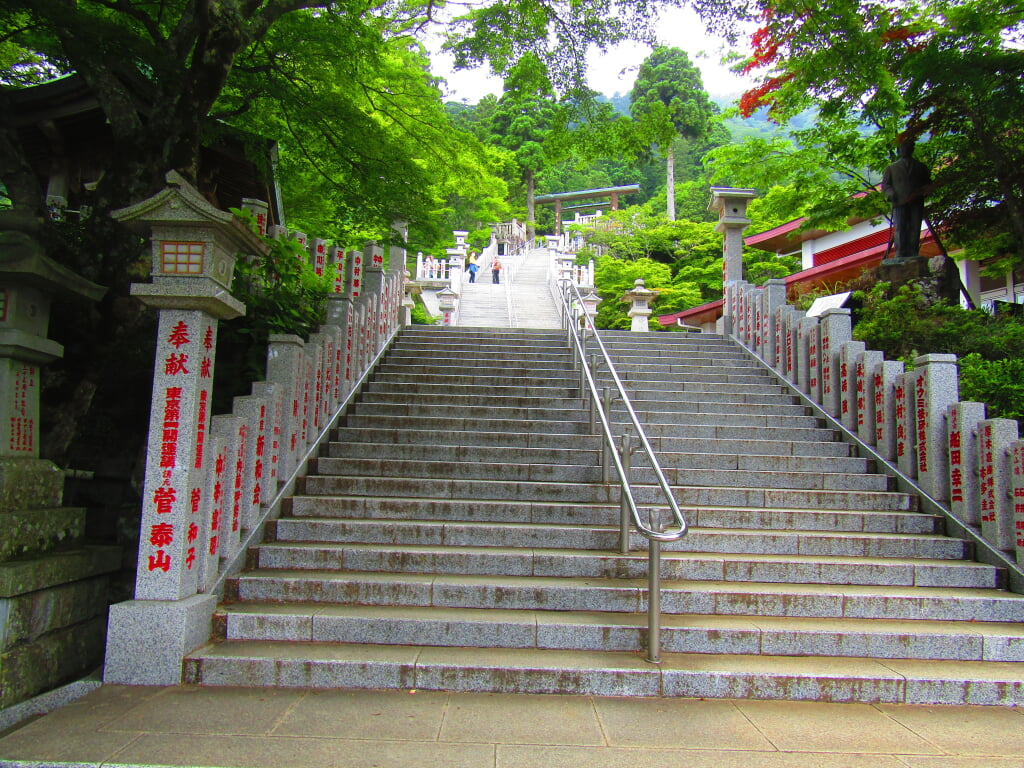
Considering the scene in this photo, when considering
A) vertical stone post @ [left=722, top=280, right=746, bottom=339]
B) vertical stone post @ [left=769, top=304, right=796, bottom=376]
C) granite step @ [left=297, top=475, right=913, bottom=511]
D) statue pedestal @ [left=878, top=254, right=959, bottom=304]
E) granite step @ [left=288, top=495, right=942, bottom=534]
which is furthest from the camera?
vertical stone post @ [left=722, top=280, right=746, bottom=339]

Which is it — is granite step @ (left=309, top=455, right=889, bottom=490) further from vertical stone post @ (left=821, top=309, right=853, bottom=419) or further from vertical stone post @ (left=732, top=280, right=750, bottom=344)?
vertical stone post @ (left=732, top=280, right=750, bottom=344)

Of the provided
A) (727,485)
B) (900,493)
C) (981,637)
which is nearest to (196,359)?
(727,485)

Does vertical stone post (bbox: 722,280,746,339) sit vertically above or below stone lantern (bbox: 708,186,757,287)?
below

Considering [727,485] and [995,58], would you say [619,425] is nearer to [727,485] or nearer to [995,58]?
[727,485]

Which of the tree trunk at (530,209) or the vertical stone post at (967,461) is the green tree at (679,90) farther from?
the vertical stone post at (967,461)

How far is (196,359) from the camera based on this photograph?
148 inches

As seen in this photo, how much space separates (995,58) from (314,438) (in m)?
8.97

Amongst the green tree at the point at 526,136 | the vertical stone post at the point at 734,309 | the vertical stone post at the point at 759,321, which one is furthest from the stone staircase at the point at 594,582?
the green tree at the point at 526,136

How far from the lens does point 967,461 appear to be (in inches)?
193

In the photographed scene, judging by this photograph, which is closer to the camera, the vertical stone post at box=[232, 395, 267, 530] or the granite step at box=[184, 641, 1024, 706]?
the granite step at box=[184, 641, 1024, 706]

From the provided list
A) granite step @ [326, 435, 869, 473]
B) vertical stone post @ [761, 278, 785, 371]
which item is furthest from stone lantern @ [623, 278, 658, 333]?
granite step @ [326, 435, 869, 473]

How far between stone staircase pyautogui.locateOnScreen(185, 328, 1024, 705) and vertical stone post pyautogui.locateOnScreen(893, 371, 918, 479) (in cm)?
23

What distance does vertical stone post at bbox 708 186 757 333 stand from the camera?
10320mm

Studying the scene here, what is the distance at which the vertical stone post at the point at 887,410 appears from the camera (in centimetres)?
583
